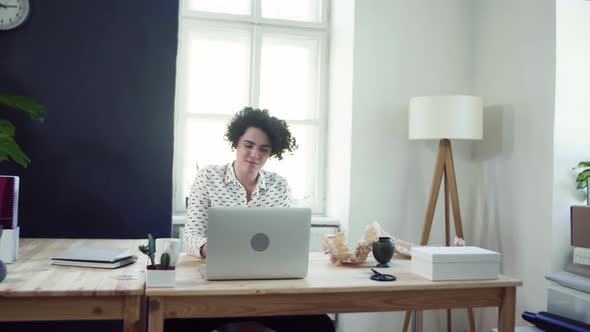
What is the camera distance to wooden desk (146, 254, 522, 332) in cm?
157

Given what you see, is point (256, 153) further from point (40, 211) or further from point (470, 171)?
point (470, 171)

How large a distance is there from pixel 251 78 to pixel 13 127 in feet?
5.46

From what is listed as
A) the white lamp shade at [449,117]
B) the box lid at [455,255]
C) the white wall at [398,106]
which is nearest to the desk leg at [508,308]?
the box lid at [455,255]

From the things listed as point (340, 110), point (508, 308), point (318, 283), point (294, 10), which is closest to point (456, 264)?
point (508, 308)

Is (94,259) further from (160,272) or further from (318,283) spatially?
(318,283)

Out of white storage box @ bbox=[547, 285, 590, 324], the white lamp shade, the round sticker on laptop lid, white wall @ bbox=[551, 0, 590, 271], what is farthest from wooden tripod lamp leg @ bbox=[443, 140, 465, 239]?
the round sticker on laptop lid

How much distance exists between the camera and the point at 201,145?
367cm

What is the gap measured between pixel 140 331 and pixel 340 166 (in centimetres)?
220

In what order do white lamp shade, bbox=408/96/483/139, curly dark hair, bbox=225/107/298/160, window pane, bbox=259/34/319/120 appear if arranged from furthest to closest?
window pane, bbox=259/34/319/120 < white lamp shade, bbox=408/96/483/139 < curly dark hair, bbox=225/107/298/160

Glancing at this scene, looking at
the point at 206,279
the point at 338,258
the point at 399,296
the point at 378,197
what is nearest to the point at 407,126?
the point at 378,197

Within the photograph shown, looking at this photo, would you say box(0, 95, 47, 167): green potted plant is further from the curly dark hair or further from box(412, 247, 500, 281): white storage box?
box(412, 247, 500, 281): white storage box

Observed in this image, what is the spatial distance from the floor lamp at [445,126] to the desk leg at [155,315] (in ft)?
6.65

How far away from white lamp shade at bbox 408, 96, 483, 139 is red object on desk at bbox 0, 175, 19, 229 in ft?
7.18

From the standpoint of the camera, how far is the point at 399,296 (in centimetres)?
174
